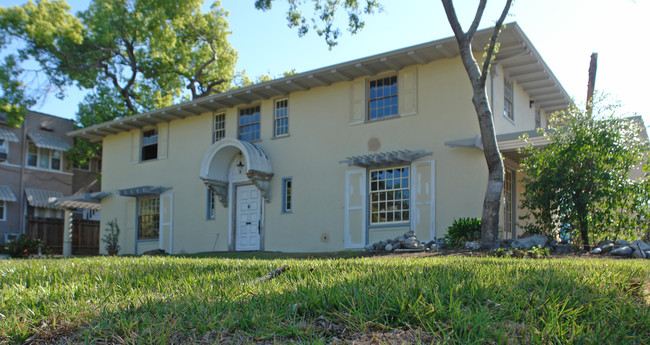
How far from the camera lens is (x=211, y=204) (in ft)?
64.1

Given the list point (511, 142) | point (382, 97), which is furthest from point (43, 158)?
point (511, 142)

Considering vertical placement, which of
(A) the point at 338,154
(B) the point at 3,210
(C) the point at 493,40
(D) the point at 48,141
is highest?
(D) the point at 48,141

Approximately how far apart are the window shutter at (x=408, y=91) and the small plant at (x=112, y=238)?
1301 cm

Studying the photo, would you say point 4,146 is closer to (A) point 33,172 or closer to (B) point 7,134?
(B) point 7,134

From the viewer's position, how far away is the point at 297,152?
57.2ft

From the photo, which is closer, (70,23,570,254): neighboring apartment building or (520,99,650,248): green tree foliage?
(520,99,650,248): green tree foliage

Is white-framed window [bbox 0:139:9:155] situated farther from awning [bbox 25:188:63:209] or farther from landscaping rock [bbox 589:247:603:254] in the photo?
landscaping rock [bbox 589:247:603:254]

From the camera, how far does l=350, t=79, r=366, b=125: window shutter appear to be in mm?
16156

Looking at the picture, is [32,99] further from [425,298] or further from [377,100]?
[425,298]

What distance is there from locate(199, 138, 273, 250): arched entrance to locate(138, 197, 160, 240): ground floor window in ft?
13.0

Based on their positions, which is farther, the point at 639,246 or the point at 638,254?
the point at 639,246

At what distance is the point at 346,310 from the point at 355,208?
12.1 meters

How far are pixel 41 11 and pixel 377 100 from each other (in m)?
21.2

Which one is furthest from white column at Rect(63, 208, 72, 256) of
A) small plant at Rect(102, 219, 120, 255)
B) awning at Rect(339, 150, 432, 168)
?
awning at Rect(339, 150, 432, 168)
